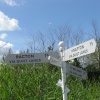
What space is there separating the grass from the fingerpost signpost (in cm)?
176

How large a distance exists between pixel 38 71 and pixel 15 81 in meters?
1.17

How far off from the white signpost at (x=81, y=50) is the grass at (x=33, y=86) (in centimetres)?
202

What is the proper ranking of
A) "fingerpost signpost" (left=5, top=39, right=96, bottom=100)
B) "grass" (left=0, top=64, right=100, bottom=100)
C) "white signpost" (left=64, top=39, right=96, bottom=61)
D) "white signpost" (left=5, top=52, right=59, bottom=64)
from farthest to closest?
"grass" (left=0, top=64, right=100, bottom=100) → "white signpost" (left=5, top=52, right=59, bottom=64) → "fingerpost signpost" (left=5, top=39, right=96, bottom=100) → "white signpost" (left=64, top=39, right=96, bottom=61)

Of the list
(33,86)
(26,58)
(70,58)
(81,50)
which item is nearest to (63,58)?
(70,58)

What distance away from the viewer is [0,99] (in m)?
6.57

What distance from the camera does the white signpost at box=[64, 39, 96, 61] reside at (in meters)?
4.41

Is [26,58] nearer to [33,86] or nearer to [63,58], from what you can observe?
[63,58]

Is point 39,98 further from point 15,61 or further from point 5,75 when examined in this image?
point 15,61

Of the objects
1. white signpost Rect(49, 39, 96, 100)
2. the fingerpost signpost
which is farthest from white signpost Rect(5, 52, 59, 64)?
white signpost Rect(49, 39, 96, 100)

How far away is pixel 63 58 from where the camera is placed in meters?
4.93

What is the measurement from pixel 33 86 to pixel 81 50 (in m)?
2.77

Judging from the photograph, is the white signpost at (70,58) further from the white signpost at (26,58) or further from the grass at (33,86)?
the grass at (33,86)

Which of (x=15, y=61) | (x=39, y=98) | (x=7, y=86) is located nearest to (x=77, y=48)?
(x=15, y=61)

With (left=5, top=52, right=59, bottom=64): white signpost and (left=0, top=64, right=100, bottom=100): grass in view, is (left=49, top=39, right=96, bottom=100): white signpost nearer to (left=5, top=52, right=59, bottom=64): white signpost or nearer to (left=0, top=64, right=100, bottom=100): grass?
(left=5, top=52, right=59, bottom=64): white signpost
